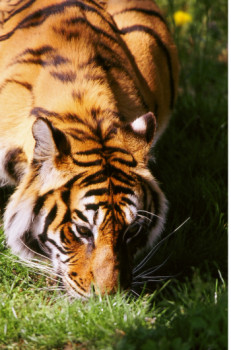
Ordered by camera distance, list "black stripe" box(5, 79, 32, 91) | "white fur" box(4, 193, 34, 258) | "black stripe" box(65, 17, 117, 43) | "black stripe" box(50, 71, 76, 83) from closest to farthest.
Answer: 1. "white fur" box(4, 193, 34, 258)
2. "black stripe" box(50, 71, 76, 83)
3. "black stripe" box(5, 79, 32, 91)
4. "black stripe" box(65, 17, 117, 43)

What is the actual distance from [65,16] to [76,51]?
33 cm

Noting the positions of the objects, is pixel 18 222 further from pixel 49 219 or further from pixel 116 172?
pixel 116 172

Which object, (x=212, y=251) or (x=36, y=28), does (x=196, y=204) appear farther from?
(x=36, y=28)

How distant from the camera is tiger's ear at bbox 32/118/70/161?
7.77ft

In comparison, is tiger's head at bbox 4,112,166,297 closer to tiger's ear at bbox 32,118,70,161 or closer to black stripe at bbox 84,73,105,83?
tiger's ear at bbox 32,118,70,161

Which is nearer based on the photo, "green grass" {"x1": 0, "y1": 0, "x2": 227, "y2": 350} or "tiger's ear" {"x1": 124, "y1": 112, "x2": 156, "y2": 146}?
"green grass" {"x1": 0, "y1": 0, "x2": 227, "y2": 350}

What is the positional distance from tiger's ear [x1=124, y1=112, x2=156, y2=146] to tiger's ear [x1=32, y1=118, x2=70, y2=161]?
329mm

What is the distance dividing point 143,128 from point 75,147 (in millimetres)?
340

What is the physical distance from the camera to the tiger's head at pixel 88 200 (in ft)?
7.99

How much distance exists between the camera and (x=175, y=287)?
3.14 m

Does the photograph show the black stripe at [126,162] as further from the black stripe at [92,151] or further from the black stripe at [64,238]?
the black stripe at [64,238]

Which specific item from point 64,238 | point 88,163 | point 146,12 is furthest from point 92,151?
point 146,12

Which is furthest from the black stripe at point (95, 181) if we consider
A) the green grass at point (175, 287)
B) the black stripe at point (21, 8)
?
the black stripe at point (21, 8)

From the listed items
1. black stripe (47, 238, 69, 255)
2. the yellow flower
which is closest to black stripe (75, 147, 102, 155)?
black stripe (47, 238, 69, 255)
